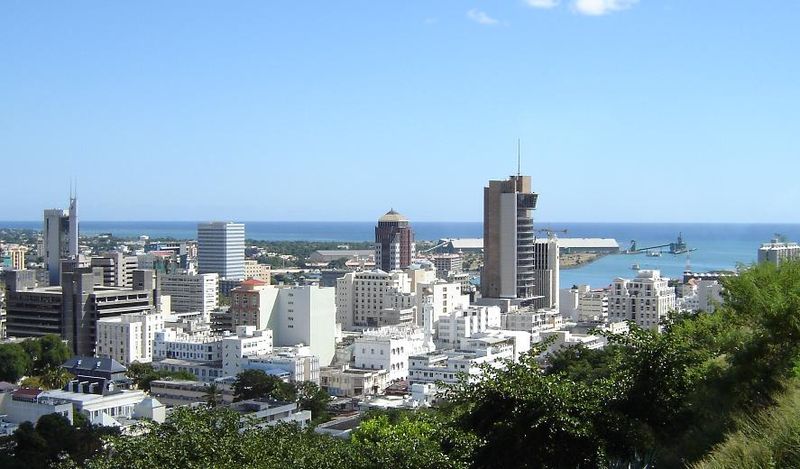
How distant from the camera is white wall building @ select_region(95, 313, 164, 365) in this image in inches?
863

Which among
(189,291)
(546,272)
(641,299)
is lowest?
(189,291)

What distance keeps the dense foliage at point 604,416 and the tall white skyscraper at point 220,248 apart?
3739cm

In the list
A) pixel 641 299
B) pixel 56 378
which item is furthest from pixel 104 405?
pixel 641 299

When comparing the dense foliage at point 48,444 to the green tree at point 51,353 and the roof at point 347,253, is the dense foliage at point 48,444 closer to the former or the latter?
the green tree at point 51,353

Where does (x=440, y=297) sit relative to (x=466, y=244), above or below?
below

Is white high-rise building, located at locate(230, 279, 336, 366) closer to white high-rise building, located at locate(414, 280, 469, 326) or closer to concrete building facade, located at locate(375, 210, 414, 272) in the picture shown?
white high-rise building, located at locate(414, 280, 469, 326)

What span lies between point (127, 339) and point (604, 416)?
18102 mm

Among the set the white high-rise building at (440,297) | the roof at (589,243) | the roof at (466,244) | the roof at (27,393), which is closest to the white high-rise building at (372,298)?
the white high-rise building at (440,297)

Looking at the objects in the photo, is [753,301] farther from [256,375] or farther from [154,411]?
[256,375]

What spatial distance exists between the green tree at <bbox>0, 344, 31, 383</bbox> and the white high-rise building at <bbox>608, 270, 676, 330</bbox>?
1455 cm

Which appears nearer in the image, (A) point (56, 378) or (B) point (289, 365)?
(A) point (56, 378)

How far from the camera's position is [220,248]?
43188mm

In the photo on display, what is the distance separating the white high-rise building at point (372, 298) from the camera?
27.5 meters

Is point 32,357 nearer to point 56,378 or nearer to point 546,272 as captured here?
point 56,378
